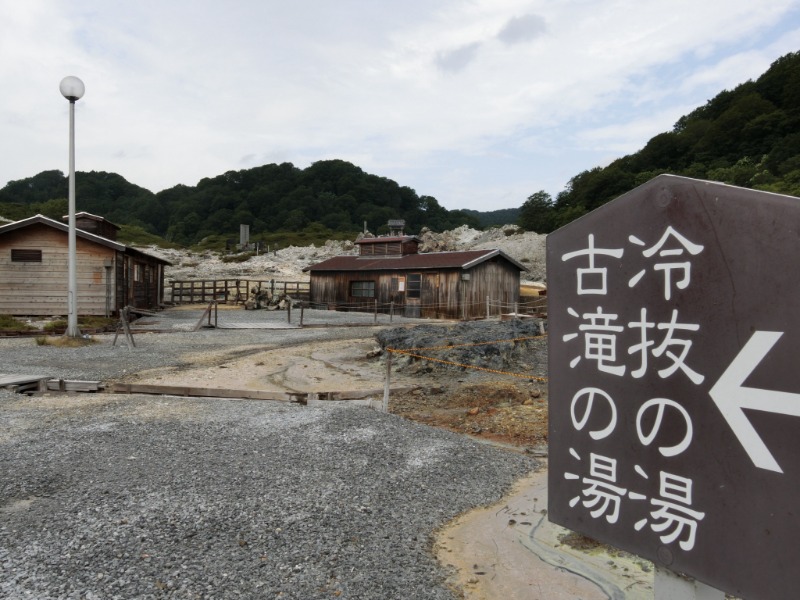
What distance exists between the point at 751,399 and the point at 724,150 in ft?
266

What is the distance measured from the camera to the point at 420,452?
6.66m

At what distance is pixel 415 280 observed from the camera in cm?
3030

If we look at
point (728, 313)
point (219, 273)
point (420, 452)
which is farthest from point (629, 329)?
point (219, 273)

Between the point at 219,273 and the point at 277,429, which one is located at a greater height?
the point at 219,273

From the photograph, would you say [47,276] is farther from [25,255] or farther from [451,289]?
[451,289]

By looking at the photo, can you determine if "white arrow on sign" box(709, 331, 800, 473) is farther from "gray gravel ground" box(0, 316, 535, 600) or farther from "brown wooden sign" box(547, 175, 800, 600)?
"gray gravel ground" box(0, 316, 535, 600)

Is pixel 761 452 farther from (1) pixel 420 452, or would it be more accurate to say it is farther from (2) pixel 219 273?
(2) pixel 219 273

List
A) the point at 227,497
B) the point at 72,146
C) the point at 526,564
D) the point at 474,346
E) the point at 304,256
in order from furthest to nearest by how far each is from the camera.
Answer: the point at 304,256, the point at 72,146, the point at 474,346, the point at 227,497, the point at 526,564

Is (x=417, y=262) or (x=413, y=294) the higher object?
(x=417, y=262)

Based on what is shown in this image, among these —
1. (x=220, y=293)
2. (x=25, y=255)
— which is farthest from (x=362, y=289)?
(x=25, y=255)

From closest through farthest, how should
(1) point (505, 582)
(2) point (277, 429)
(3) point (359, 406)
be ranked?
(1) point (505, 582)
(2) point (277, 429)
(3) point (359, 406)

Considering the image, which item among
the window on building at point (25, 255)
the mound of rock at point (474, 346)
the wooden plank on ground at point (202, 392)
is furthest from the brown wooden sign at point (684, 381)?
the window on building at point (25, 255)

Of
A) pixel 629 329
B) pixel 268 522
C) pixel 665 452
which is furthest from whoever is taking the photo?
pixel 268 522

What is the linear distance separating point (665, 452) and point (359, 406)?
273 inches
